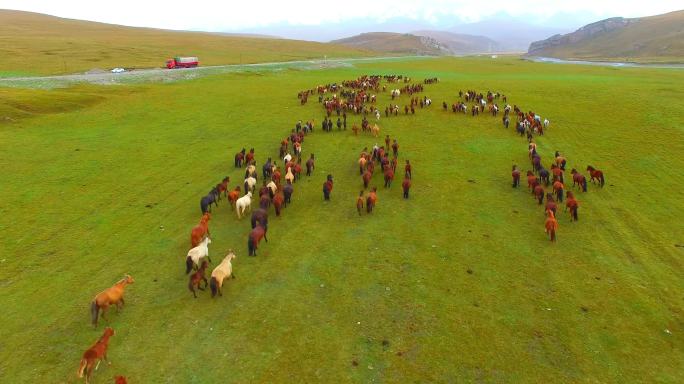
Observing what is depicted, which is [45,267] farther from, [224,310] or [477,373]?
[477,373]

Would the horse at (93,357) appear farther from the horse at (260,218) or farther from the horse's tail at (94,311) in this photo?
the horse at (260,218)

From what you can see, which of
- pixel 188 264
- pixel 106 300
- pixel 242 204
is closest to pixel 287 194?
pixel 242 204

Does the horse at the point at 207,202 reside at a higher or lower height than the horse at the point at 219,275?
higher

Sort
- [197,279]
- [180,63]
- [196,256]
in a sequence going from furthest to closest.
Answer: [180,63] → [196,256] → [197,279]

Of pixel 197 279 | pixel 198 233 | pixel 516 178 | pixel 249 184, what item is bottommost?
pixel 197 279

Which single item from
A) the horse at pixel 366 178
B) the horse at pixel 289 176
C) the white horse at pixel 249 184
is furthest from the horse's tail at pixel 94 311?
the horse at pixel 366 178

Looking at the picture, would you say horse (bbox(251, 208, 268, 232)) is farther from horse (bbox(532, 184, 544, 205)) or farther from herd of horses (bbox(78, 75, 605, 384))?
horse (bbox(532, 184, 544, 205))

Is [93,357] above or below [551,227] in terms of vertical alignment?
below

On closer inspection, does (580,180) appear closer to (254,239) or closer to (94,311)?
(254,239)
